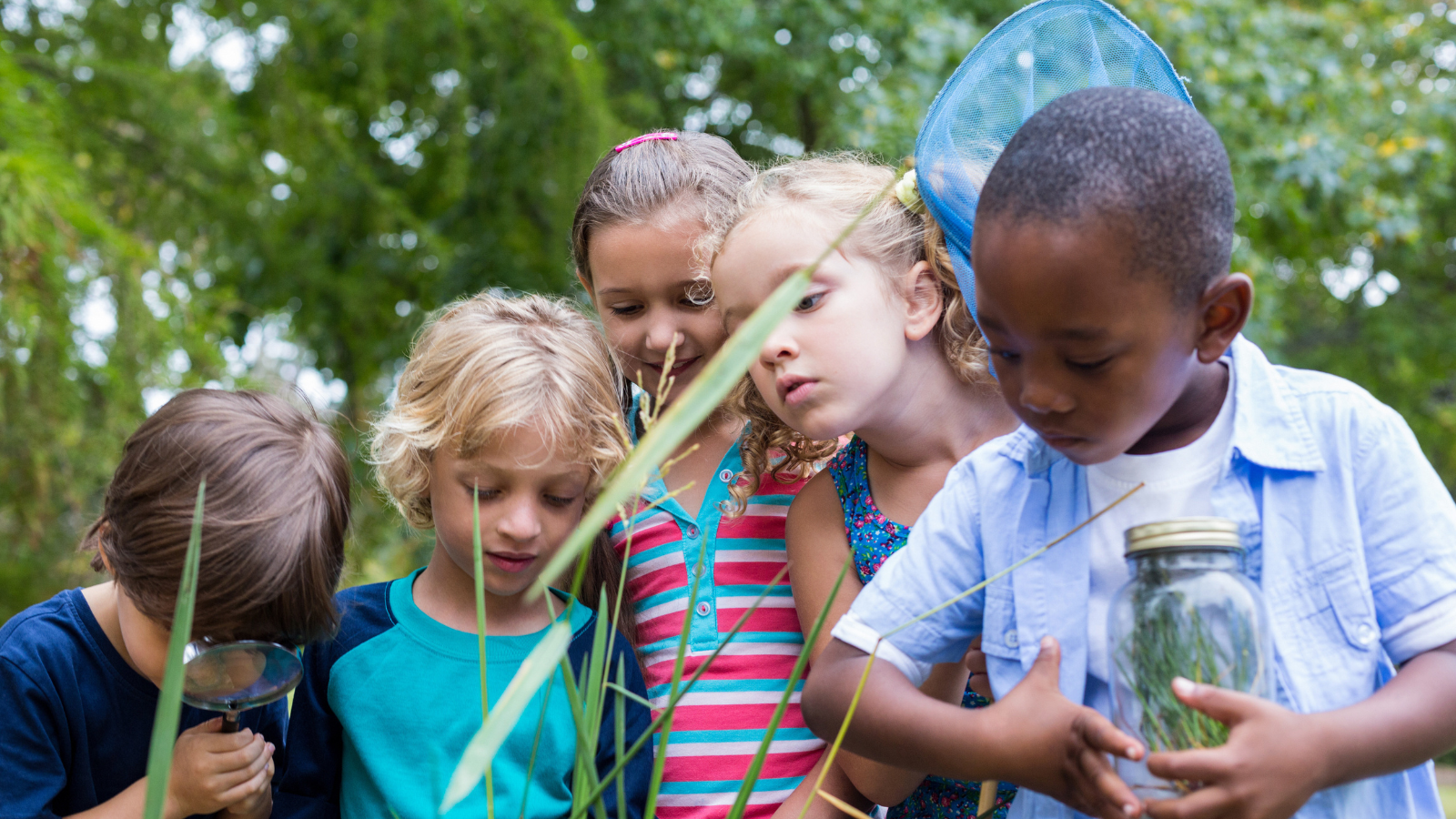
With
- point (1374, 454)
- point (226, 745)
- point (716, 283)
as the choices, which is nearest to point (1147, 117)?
point (1374, 454)

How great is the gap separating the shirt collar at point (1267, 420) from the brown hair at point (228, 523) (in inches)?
46.8

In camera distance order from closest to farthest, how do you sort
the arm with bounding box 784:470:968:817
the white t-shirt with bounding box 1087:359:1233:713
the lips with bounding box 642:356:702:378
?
the white t-shirt with bounding box 1087:359:1233:713 → the arm with bounding box 784:470:968:817 → the lips with bounding box 642:356:702:378

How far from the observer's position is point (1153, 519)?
1.10 metres

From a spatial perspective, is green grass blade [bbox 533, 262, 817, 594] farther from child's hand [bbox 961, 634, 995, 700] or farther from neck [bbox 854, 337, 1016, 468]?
neck [bbox 854, 337, 1016, 468]

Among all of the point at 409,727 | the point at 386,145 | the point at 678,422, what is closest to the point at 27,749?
the point at 409,727

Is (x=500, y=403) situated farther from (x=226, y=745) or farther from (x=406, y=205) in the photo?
(x=406, y=205)

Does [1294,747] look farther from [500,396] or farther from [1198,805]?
[500,396]

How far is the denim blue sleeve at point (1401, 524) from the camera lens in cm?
101

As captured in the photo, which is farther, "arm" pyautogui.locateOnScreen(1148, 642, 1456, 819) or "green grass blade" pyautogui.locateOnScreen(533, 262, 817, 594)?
"arm" pyautogui.locateOnScreen(1148, 642, 1456, 819)

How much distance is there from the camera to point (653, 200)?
193 centimetres

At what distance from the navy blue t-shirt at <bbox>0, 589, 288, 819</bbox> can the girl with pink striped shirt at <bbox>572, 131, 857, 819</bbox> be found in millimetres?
665

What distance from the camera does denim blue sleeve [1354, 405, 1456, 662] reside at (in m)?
1.01

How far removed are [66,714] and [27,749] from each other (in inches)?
2.5

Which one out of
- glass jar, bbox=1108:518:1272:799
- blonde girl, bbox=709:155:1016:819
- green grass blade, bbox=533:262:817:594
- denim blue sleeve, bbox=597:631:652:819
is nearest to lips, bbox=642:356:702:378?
blonde girl, bbox=709:155:1016:819
